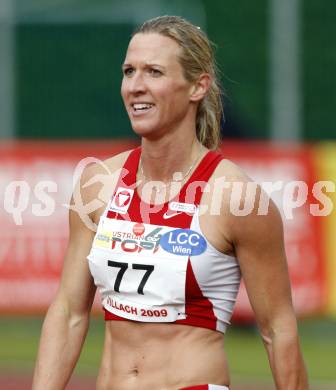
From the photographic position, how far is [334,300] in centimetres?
1227

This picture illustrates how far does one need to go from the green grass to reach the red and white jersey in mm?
5651

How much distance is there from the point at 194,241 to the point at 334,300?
25.1 ft

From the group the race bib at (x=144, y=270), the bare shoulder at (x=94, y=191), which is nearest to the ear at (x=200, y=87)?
the bare shoulder at (x=94, y=191)

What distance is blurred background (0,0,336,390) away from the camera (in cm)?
1233

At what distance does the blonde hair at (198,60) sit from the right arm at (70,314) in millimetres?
583

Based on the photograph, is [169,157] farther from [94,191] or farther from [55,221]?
[55,221]

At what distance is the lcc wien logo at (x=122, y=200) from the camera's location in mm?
4965

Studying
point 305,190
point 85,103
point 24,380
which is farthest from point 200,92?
point 85,103

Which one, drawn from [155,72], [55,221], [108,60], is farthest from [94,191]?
[108,60]

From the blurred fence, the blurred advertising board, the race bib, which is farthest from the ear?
the blurred fence

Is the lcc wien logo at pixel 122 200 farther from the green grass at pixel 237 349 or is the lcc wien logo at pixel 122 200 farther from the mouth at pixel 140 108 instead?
the green grass at pixel 237 349

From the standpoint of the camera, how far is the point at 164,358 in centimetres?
480

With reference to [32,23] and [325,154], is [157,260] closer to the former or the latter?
[325,154]

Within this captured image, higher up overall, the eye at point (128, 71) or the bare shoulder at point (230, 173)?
the eye at point (128, 71)
